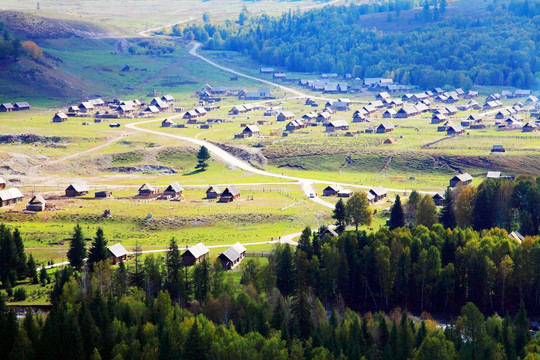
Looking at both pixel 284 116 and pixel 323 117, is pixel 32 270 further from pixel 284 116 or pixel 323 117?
pixel 323 117

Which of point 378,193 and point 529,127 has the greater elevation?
point 378,193

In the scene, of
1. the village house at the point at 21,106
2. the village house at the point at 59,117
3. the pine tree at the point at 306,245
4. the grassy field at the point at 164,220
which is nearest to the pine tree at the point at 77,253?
the grassy field at the point at 164,220

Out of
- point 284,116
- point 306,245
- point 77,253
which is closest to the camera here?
point 77,253

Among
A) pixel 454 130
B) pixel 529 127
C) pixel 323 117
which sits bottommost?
pixel 323 117

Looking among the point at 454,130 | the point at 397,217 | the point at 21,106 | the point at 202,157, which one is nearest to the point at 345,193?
the point at 397,217

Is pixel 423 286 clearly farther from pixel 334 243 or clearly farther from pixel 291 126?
pixel 291 126

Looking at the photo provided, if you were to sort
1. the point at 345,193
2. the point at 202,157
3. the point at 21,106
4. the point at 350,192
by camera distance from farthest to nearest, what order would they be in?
the point at 21,106 < the point at 202,157 < the point at 350,192 < the point at 345,193
